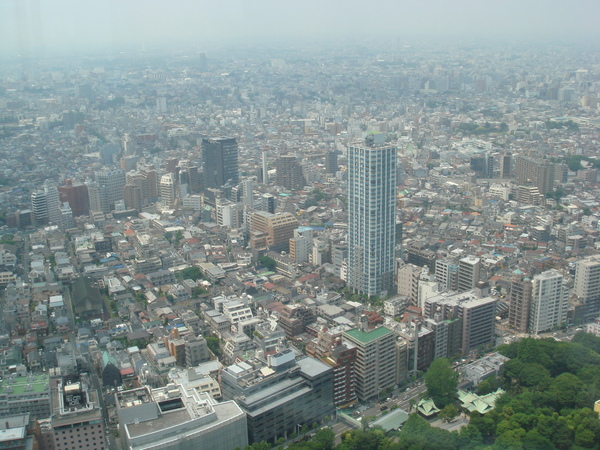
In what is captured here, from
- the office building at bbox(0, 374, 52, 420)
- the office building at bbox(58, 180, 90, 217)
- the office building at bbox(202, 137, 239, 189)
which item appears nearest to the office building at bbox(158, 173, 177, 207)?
the office building at bbox(202, 137, 239, 189)

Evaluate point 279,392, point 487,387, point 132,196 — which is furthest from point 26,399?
point 132,196

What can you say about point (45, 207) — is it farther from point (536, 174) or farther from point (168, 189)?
point (536, 174)

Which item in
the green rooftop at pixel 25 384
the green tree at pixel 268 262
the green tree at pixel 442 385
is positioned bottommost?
the green tree at pixel 268 262

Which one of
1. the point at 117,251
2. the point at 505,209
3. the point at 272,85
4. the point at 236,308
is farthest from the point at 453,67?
the point at 236,308

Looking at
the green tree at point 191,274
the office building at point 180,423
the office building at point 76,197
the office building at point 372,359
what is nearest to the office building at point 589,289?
the office building at point 372,359

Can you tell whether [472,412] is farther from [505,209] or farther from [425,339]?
[505,209]

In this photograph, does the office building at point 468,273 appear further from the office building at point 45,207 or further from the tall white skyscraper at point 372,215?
the office building at point 45,207
